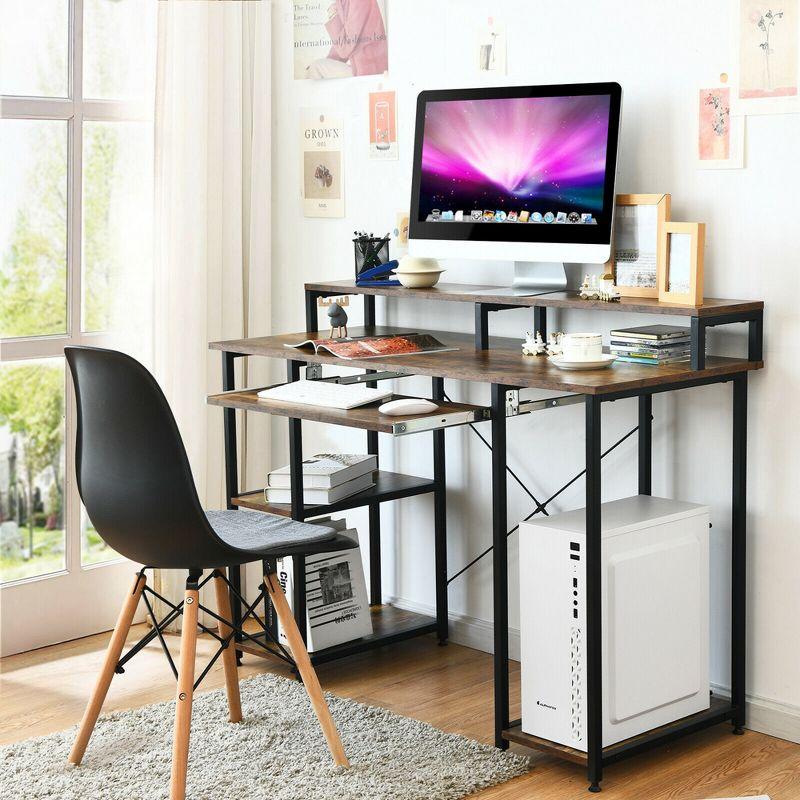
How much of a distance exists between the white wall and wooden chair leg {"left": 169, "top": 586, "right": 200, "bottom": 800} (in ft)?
3.63

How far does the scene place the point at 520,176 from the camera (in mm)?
3062

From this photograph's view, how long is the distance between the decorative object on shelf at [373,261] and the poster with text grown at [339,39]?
1.63ft

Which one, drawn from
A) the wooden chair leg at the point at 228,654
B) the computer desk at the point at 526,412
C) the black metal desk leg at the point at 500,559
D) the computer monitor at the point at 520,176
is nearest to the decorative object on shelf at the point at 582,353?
the computer desk at the point at 526,412

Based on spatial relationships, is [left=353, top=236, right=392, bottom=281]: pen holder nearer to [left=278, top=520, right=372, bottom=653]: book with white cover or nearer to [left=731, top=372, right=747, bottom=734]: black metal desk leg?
[left=278, top=520, right=372, bottom=653]: book with white cover

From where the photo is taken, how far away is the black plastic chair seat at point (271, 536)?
2.57 metres

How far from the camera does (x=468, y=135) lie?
316 centimetres

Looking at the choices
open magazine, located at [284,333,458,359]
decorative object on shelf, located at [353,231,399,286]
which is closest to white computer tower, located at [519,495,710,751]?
open magazine, located at [284,333,458,359]

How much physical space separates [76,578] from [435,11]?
6.01ft

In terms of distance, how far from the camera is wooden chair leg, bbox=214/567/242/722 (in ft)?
9.16

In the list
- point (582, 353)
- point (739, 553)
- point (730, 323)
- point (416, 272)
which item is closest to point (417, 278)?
point (416, 272)

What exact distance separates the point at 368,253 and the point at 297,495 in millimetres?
685

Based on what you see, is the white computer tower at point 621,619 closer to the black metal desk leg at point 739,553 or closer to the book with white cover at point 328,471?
the black metal desk leg at point 739,553

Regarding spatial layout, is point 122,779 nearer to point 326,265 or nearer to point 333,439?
point 333,439

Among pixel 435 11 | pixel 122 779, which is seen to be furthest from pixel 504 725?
pixel 435 11
